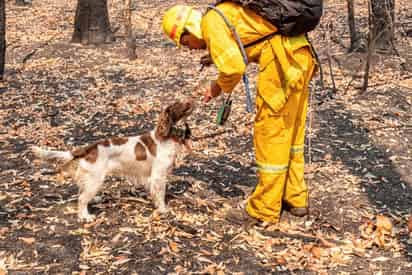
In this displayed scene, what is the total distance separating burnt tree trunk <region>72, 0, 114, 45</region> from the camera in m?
11.9

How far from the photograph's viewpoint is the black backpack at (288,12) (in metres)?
4.23

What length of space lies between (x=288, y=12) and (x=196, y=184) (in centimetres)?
244

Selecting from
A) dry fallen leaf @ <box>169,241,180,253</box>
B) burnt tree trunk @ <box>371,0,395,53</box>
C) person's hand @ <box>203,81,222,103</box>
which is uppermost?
burnt tree trunk @ <box>371,0,395,53</box>

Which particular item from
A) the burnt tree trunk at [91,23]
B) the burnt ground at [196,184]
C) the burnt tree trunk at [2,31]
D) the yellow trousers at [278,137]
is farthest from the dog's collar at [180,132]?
the burnt tree trunk at [91,23]

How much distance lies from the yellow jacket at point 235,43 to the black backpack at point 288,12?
0.07m

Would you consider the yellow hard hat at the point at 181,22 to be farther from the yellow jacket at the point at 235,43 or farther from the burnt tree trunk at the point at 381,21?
the burnt tree trunk at the point at 381,21

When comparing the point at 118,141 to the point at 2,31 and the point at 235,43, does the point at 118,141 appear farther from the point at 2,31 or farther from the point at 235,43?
the point at 2,31

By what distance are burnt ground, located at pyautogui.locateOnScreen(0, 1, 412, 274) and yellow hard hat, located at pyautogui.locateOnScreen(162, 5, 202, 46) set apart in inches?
72.6

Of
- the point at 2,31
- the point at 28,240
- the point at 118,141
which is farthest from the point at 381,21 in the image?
the point at 28,240

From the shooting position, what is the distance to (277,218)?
5012mm

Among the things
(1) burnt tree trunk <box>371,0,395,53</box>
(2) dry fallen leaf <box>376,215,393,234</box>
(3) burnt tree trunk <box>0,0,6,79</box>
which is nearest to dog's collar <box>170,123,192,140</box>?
(2) dry fallen leaf <box>376,215,393,234</box>

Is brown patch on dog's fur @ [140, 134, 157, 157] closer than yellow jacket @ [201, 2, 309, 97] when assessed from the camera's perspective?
No

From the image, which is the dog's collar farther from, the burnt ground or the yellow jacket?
the burnt ground

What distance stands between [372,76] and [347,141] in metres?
3.18
